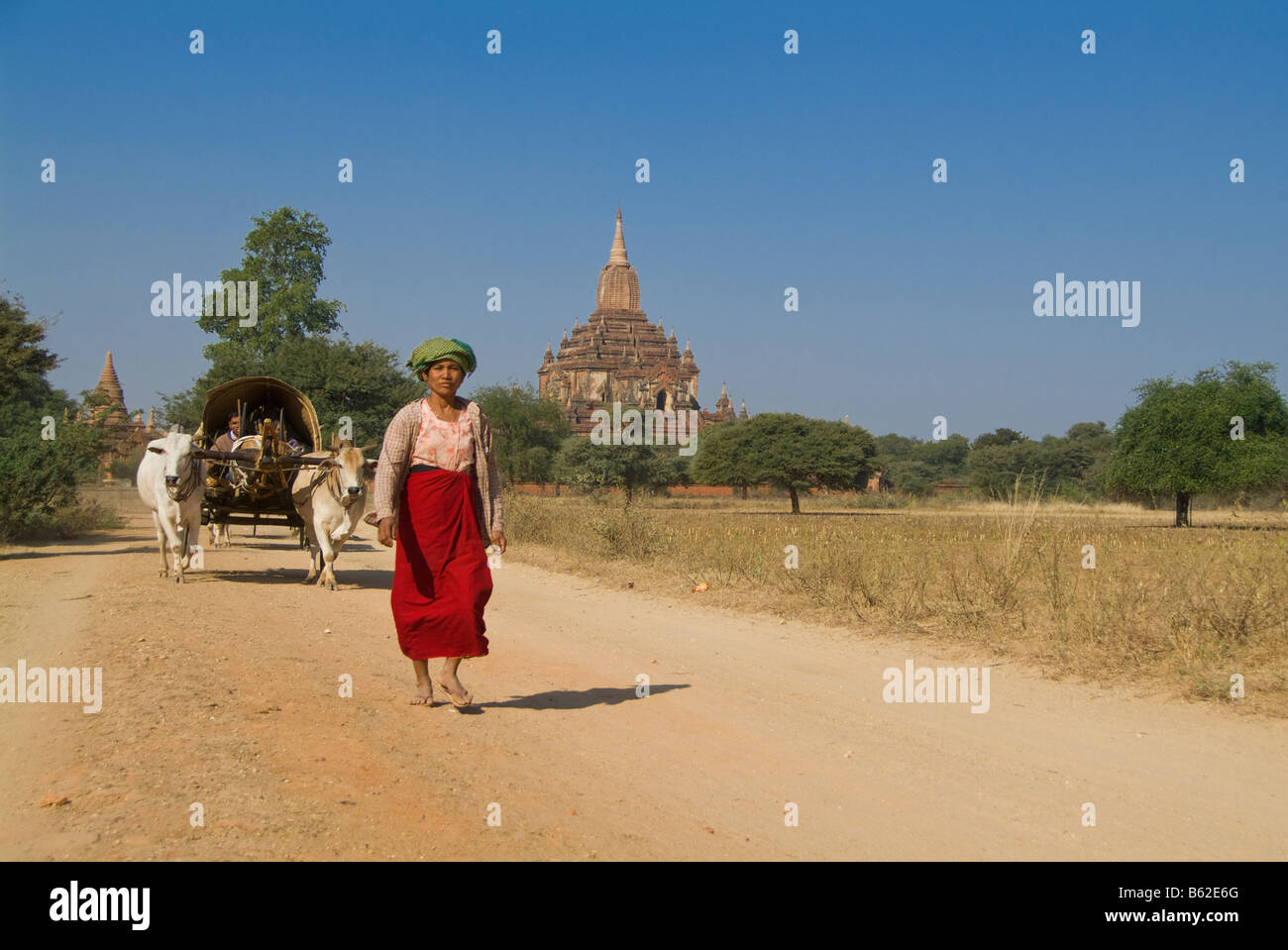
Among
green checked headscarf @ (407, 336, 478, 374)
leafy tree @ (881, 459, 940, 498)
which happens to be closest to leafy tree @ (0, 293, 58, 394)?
green checked headscarf @ (407, 336, 478, 374)

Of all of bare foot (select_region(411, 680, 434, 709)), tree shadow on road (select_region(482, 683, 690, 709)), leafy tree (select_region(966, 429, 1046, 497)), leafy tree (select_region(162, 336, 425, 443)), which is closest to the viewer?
bare foot (select_region(411, 680, 434, 709))

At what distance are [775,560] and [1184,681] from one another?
582cm

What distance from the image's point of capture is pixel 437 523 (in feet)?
17.9

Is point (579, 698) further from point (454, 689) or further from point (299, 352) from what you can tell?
point (299, 352)

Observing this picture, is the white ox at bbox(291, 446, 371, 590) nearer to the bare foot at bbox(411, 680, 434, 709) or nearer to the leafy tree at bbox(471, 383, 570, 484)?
the bare foot at bbox(411, 680, 434, 709)

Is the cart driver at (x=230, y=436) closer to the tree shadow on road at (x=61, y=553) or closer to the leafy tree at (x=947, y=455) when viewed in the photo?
the tree shadow on road at (x=61, y=553)

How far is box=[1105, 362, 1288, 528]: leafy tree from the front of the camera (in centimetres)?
3253

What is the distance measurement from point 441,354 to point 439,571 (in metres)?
1.16

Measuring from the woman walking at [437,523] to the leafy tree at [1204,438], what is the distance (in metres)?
32.3

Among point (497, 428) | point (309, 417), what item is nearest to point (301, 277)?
point (497, 428)

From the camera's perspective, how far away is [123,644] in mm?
6797

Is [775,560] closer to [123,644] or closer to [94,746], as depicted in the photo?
[123,644]

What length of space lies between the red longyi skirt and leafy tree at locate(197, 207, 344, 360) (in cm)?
3547

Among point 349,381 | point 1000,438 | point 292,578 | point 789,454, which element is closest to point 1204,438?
point 789,454
